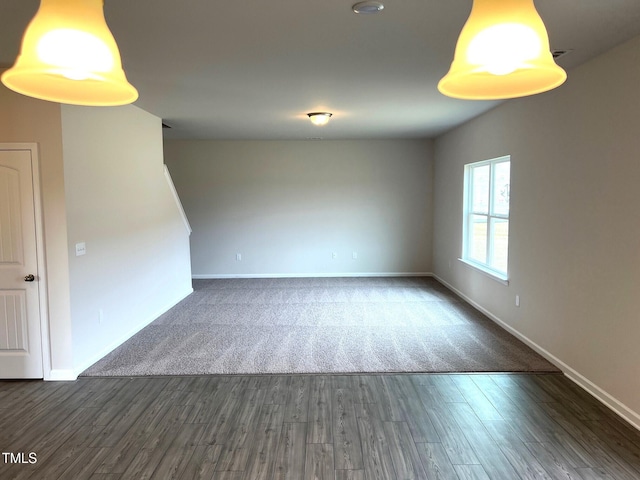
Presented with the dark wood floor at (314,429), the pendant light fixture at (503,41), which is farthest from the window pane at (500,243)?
the pendant light fixture at (503,41)

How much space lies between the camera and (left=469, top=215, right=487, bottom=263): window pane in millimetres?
5441

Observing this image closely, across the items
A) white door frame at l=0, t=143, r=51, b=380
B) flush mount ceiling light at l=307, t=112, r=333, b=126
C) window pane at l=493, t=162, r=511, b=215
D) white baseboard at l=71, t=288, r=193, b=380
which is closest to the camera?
white door frame at l=0, t=143, r=51, b=380

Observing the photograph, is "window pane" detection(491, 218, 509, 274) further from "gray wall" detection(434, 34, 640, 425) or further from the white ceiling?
the white ceiling

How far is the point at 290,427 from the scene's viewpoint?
2.65 meters

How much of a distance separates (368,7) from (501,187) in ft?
11.2

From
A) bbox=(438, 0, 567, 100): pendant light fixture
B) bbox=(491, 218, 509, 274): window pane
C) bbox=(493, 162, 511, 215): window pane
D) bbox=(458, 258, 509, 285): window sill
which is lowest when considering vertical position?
bbox=(458, 258, 509, 285): window sill

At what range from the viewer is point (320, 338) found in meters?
4.29

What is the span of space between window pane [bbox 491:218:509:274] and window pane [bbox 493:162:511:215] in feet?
0.43

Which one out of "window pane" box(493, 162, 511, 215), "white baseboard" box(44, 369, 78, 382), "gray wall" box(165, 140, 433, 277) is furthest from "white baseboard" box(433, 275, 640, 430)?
"white baseboard" box(44, 369, 78, 382)

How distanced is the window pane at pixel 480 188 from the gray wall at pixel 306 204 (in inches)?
69.8

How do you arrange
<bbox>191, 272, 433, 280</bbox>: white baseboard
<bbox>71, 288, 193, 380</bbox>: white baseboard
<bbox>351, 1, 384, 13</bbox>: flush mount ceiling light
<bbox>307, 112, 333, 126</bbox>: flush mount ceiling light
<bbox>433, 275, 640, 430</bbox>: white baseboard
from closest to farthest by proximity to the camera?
<bbox>351, 1, 384, 13</bbox>: flush mount ceiling light → <bbox>433, 275, 640, 430</bbox>: white baseboard → <bbox>71, 288, 193, 380</bbox>: white baseboard → <bbox>307, 112, 333, 126</bbox>: flush mount ceiling light → <bbox>191, 272, 433, 280</bbox>: white baseboard

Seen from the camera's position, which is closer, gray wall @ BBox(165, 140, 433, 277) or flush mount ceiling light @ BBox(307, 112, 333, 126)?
flush mount ceiling light @ BBox(307, 112, 333, 126)

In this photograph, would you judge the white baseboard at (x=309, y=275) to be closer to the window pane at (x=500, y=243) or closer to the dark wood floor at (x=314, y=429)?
the window pane at (x=500, y=243)

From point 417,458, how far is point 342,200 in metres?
5.64
